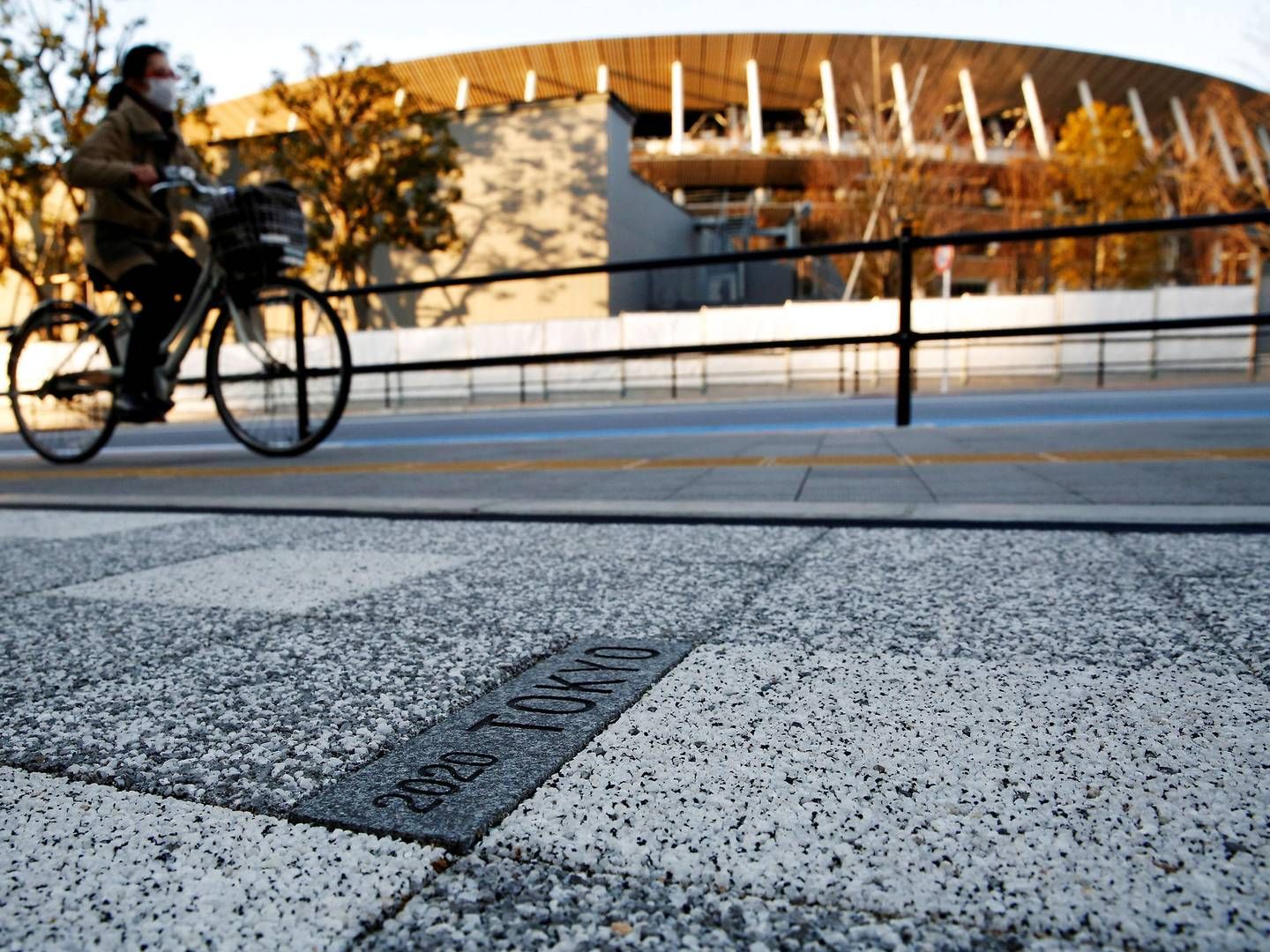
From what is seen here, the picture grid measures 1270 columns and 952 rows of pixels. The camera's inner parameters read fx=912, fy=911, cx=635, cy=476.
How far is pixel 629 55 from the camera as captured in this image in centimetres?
4966

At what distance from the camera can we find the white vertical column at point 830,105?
157 ft

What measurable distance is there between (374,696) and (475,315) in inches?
1138

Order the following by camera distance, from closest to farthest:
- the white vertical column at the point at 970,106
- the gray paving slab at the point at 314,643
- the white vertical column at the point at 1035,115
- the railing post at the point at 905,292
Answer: the gray paving slab at the point at 314,643, the railing post at the point at 905,292, the white vertical column at the point at 970,106, the white vertical column at the point at 1035,115

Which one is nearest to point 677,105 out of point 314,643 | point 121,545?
point 121,545

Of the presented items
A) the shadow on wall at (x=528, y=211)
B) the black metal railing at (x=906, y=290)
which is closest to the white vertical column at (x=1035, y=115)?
the shadow on wall at (x=528, y=211)

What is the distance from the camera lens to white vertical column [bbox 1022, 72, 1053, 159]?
49.7 m

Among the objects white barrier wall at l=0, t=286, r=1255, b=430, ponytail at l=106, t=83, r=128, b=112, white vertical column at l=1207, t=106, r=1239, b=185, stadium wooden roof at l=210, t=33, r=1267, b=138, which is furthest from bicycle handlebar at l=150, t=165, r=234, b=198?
stadium wooden roof at l=210, t=33, r=1267, b=138

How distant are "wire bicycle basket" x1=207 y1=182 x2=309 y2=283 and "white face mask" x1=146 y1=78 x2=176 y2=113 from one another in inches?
23.2

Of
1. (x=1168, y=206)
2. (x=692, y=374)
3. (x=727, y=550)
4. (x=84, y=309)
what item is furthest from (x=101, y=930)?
(x=1168, y=206)

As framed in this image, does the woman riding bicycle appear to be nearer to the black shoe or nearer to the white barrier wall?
the black shoe

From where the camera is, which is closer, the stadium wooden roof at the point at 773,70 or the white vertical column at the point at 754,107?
the white vertical column at the point at 754,107

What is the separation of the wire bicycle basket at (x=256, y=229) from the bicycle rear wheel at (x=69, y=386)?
3.18 feet

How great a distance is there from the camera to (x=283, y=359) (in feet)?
16.6

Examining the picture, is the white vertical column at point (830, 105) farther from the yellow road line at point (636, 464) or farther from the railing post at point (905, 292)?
the yellow road line at point (636, 464)
